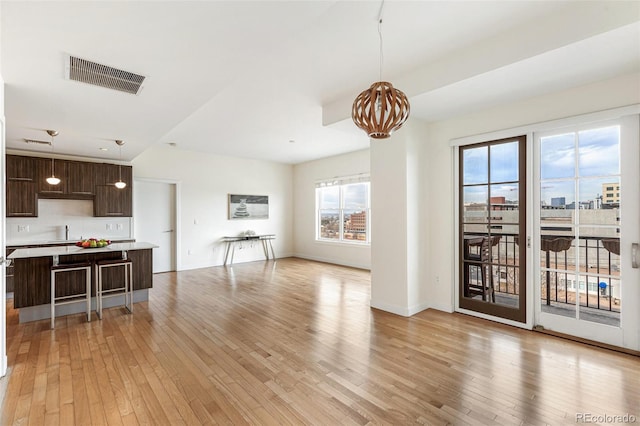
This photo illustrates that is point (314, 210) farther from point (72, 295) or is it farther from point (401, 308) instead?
point (72, 295)

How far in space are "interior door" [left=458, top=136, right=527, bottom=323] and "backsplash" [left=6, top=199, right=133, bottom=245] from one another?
20.9 ft

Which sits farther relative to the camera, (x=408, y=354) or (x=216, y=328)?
(x=216, y=328)

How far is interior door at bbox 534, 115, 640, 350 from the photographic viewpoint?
2.84m

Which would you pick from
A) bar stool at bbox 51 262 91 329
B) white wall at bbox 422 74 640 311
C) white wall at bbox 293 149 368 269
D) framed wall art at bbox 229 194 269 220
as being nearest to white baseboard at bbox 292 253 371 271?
white wall at bbox 293 149 368 269

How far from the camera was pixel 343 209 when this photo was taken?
25.3 ft

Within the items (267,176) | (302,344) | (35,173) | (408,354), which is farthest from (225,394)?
(267,176)

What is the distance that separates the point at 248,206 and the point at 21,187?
14.3 ft

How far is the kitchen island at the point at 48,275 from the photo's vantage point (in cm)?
369

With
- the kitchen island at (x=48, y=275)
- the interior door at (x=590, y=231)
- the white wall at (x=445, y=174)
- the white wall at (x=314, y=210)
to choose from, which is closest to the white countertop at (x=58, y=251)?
the kitchen island at (x=48, y=275)

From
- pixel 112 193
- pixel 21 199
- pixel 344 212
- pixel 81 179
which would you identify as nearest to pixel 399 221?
pixel 344 212

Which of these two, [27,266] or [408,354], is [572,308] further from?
[27,266]

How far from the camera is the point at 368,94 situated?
7.23 feet

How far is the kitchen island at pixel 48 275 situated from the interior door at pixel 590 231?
5.24m

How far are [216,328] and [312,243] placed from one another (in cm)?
505
